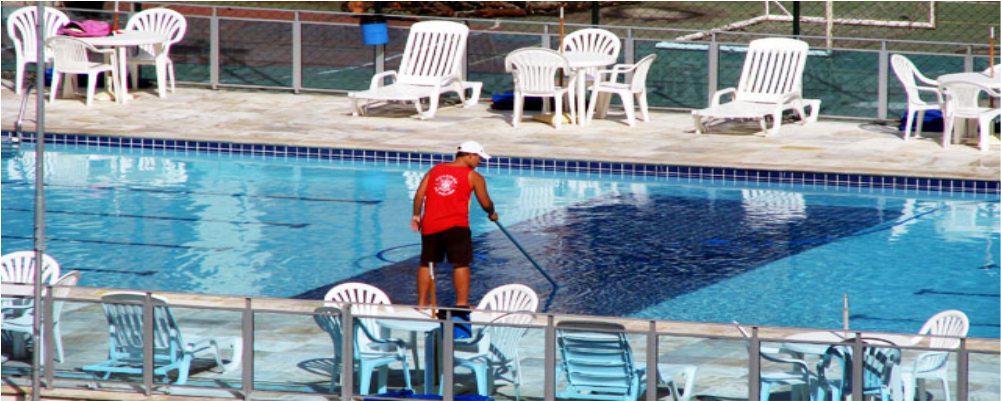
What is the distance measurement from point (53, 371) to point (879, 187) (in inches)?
340

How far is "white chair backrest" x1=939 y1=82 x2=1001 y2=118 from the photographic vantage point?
1555cm

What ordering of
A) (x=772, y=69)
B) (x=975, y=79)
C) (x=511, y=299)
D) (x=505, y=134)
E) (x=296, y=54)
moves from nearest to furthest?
(x=511, y=299) < (x=975, y=79) < (x=505, y=134) < (x=772, y=69) < (x=296, y=54)

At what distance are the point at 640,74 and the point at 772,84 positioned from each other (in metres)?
1.42

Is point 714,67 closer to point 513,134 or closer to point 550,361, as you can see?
point 513,134

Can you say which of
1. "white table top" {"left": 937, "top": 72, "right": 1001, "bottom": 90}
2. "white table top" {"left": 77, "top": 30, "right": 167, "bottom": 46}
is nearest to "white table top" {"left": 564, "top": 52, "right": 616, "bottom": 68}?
"white table top" {"left": 937, "top": 72, "right": 1001, "bottom": 90}

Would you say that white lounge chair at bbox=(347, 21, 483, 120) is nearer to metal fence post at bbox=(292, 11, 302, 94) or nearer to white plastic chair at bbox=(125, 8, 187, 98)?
metal fence post at bbox=(292, 11, 302, 94)

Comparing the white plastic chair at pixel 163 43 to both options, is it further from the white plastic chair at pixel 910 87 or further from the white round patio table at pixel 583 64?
the white plastic chair at pixel 910 87

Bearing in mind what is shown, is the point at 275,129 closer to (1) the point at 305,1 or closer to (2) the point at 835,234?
(2) the point at 835,234

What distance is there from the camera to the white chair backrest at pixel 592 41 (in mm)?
17906

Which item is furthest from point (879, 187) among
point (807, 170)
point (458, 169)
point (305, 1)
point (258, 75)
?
point (305, 1)

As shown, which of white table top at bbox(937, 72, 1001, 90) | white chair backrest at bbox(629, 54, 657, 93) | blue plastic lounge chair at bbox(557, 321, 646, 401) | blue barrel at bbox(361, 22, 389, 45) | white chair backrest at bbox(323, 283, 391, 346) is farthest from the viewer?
blue barrel at bbox(361, 22, 389, 45)

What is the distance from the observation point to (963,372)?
729 cm

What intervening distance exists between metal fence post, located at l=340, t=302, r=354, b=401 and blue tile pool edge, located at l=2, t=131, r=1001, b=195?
7.60m

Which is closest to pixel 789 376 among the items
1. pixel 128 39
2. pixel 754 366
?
pixel 754 366
